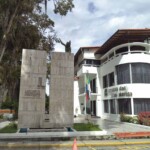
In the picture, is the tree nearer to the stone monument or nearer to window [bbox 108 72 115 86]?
the stone monument

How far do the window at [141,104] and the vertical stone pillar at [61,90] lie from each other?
10583mm

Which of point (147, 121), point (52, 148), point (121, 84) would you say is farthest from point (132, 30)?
point (52, 148)

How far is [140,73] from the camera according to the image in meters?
Result: 26.8

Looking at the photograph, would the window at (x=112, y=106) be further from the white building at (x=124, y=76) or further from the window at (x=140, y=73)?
the window at (x=140, y=73)

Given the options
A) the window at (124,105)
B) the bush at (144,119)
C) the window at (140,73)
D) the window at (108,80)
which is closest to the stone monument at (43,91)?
the bush at (144,119)

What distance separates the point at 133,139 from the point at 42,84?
23.9 ft

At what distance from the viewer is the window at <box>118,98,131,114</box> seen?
86.6ft

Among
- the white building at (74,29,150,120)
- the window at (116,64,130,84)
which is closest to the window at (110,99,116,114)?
the white building at (74,29,150,120)

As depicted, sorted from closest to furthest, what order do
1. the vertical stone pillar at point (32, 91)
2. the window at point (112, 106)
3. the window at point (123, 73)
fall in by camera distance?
1. the vertical stone pillar at point (32, 91)
2. the window at point (123, 73)
3. the window at point (112, 106)

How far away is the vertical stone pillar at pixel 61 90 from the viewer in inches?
693

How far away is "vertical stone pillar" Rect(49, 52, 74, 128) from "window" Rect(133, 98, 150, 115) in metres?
10.6

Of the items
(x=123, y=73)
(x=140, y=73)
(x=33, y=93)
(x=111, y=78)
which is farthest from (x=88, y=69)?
(x=33, y=93)

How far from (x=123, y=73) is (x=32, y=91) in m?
13.6

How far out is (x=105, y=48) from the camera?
3341cm
